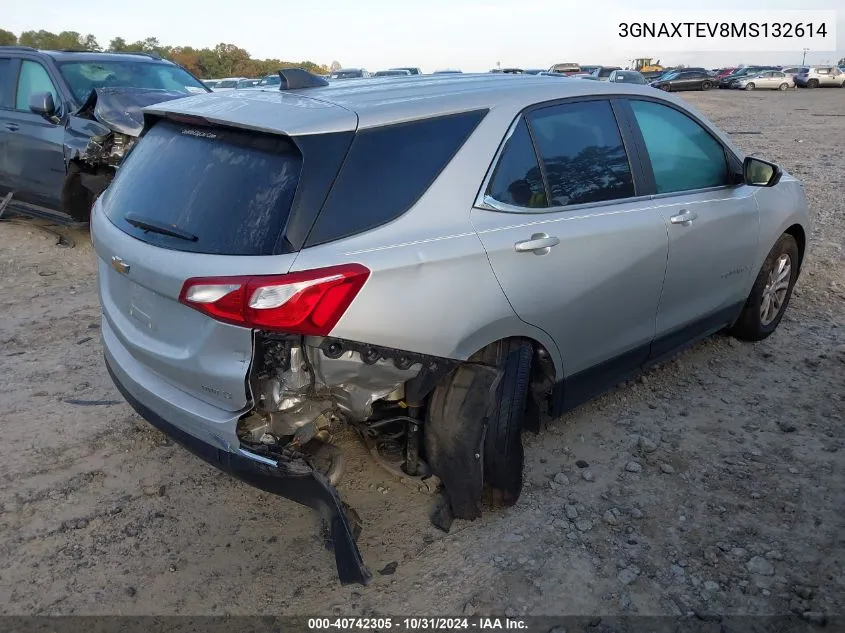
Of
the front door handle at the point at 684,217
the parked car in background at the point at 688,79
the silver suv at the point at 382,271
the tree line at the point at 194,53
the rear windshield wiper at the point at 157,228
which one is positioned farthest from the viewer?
the tree line at the point at 194,53

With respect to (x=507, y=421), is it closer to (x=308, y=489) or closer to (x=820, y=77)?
(x=308, y=489)

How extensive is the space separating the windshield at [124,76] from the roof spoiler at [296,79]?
5287 mm

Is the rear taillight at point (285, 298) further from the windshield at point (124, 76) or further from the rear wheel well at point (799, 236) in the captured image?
the windshield at point (124, 76)

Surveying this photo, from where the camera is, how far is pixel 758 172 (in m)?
4.18

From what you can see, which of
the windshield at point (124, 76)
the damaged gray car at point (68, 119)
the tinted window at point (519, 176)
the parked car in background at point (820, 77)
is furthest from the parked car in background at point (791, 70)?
the tinted window at point (519, 176)

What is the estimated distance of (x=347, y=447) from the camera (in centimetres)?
354

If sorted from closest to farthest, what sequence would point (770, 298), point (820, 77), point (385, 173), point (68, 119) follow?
point (385, 173)
point (770, 298)
point (68, 119)
point (820, 77)

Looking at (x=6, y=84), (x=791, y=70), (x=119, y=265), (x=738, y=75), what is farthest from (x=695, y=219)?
(x=791, y=70)

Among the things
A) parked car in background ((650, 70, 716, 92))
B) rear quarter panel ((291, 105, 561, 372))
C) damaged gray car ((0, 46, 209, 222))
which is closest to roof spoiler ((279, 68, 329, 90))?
rear quarter panel ((291, 105, 561, 372))

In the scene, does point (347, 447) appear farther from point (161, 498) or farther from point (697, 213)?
point (697, 213)

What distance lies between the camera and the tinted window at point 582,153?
3.14 m

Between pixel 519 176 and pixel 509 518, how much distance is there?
146 cm

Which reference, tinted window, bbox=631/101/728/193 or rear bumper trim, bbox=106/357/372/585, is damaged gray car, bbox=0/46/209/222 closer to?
tinted window, bbox=631/101/728/193

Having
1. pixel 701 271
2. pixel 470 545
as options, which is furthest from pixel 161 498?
pixel 701 271
